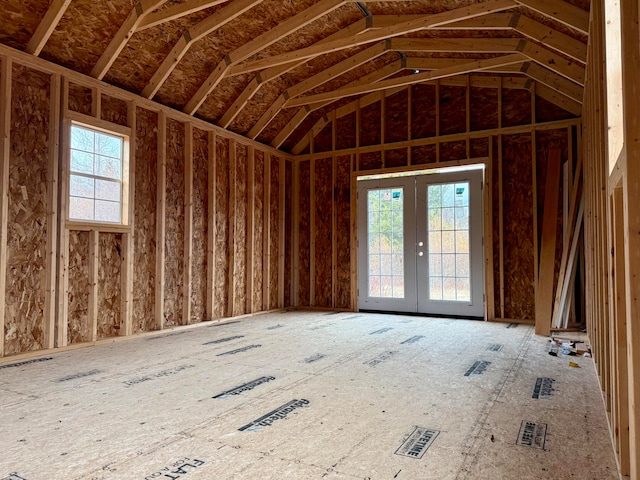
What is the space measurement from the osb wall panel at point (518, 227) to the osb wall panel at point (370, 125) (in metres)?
2.30

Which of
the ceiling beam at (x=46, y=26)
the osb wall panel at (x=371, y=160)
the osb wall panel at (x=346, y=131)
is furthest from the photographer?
the osb wall panel at (x=346, y=131)

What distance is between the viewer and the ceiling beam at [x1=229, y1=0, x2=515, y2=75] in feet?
15.0

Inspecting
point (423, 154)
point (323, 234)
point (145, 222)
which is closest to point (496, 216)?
point (423, 154)

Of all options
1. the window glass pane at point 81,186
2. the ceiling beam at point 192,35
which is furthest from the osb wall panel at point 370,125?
the window glass pane at point 81,186

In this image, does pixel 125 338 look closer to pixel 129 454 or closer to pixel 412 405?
pixel 129 454

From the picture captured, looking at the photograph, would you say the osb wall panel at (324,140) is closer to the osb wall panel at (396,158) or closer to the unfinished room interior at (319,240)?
the unfinished room interior at (319,240)

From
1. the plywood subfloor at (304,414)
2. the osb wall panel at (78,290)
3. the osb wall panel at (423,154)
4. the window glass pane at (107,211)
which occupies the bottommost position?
the plywood subfloor at (304,414)

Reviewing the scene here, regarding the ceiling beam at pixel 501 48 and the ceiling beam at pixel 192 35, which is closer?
the ceiling beam at pixel 192 35

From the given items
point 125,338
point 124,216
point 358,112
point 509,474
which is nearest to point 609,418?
point 509,474

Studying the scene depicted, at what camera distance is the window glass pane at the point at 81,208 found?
494 cm

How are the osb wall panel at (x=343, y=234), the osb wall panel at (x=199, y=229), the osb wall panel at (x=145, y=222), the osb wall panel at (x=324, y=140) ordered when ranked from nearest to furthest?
1. the osb wall panel at (x=145, y=222)
2. the osb wall panel at (x=199, y=229)
3. the osb wall panel at (x=343, y=234)
4. the osb wall panel at (x=324, y=140)

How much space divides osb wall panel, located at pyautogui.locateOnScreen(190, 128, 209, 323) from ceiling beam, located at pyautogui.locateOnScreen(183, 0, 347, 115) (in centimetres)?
57

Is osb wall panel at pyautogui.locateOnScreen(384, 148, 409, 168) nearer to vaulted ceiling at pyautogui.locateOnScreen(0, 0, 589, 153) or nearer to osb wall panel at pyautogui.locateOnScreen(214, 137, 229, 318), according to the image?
vaulted ceiling at pyautogui.locateOnScreen(0, 0, 589, 153)

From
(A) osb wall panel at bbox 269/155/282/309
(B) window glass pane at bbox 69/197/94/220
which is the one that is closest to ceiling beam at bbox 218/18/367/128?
(A) osb wall panel at bbox 269/155/282/309
